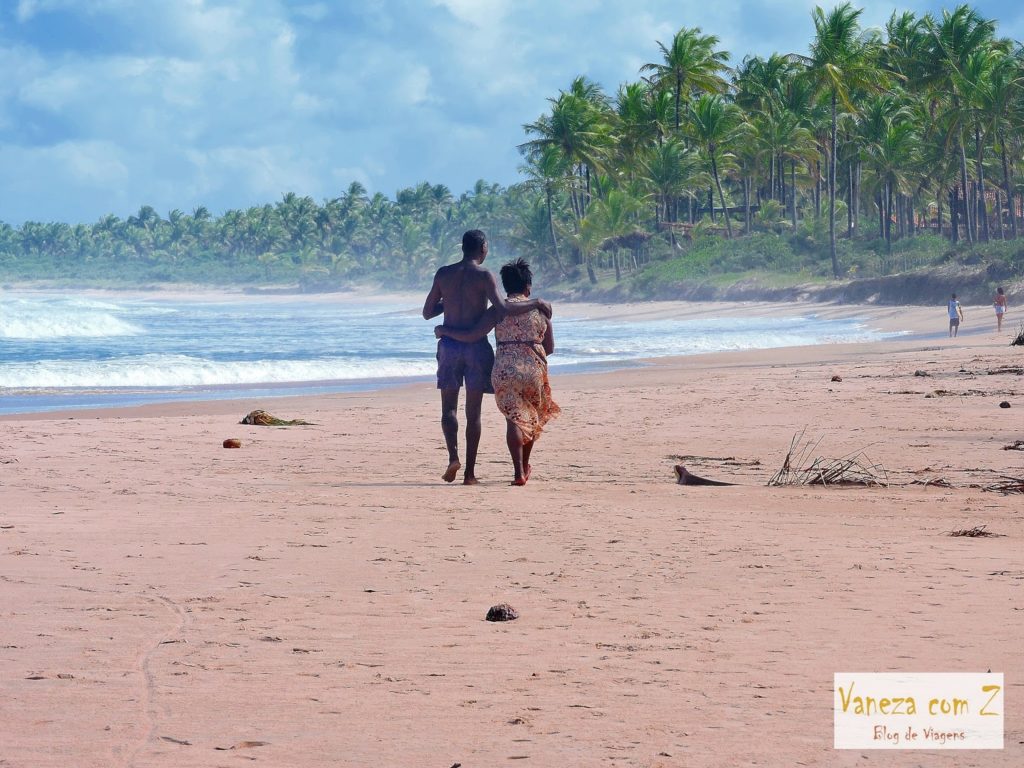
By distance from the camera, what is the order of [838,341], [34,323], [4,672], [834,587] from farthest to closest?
1. [34,323]
2. [838,341]
3. [834,587]
4. [4,672]

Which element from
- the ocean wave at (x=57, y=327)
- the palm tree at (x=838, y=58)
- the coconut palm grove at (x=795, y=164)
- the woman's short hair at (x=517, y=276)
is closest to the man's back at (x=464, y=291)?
the woman's short hair at (x=517, y=276)

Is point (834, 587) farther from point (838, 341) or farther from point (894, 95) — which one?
point (894, 95)

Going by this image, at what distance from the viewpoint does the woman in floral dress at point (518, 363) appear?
7582 millimetres

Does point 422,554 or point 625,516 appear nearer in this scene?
point 422,554

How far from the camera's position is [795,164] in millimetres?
60719

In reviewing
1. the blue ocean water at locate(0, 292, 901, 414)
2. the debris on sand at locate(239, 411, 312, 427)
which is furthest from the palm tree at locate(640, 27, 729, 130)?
the debris on sand at locate(239, 411, 312, 427)

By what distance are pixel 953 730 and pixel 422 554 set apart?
9.12 ft

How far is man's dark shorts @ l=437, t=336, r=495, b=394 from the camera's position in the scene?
302 inches

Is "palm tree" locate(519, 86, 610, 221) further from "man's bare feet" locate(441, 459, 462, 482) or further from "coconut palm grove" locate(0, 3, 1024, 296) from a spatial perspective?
"man's bare feet" locate(441, 459, 462, 482)

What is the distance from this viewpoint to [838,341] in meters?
26.8

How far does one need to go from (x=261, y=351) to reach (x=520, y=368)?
21.1m

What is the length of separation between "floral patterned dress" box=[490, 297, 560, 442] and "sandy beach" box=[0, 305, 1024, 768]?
1.56 feet

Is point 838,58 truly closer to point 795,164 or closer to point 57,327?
point 795,164

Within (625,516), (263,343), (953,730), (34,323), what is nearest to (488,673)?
(953,730)
